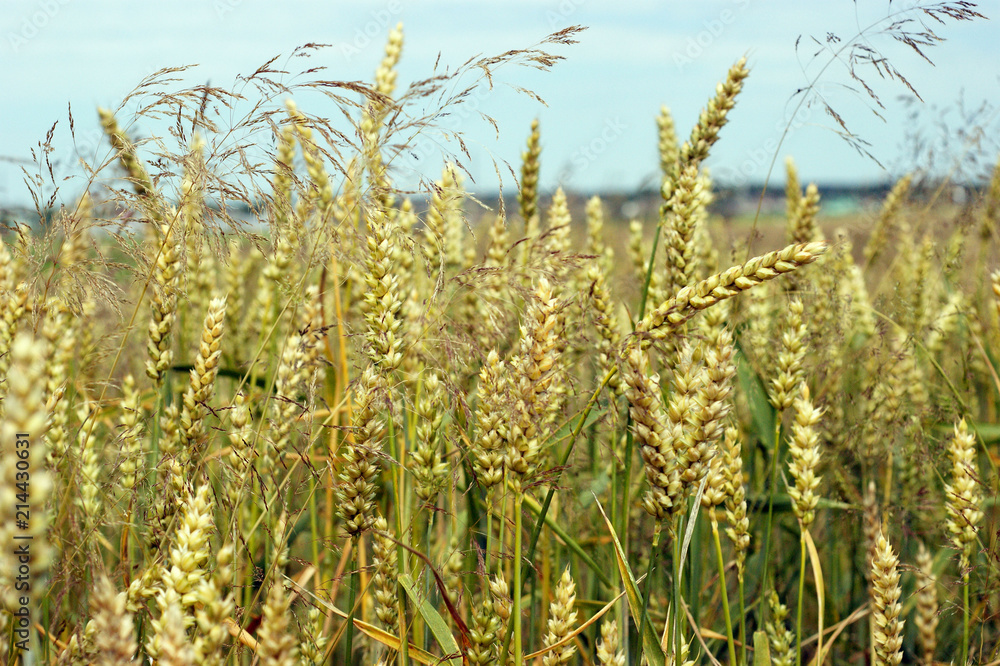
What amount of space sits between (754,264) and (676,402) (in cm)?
23

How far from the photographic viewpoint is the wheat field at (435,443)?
994mm

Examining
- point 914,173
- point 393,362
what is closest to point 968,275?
point 914,173

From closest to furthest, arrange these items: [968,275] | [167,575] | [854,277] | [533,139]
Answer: [167,575]
[533,139]
[854,277]
[968,275]

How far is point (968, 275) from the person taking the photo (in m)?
3.65

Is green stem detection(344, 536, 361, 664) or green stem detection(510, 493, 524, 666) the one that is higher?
green stem detection(510, 493, 524, 666)

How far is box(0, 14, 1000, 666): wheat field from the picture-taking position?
994 millimetres

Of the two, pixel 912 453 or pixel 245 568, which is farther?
pixel 912 453

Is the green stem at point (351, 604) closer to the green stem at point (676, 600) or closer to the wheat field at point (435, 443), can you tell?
the wheat field at point (435, 443)

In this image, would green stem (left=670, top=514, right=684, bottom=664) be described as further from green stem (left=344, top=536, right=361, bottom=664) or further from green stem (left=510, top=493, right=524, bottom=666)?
green stem (left=344, top=536, right=361, bottom=664)

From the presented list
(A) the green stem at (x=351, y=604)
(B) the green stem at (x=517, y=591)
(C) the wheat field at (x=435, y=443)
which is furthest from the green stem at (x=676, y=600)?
(A) the green stem at (x=351, y=604)

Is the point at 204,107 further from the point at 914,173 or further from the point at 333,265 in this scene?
the point at 914,173

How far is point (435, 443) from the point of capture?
1285mm

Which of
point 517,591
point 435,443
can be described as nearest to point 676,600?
point 517,591

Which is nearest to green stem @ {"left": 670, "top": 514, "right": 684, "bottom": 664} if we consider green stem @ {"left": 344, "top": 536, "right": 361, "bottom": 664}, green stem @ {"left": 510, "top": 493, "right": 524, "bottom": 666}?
green stem @ {"left": 510, "top": 493, "right": 524, "bottom": 666}
